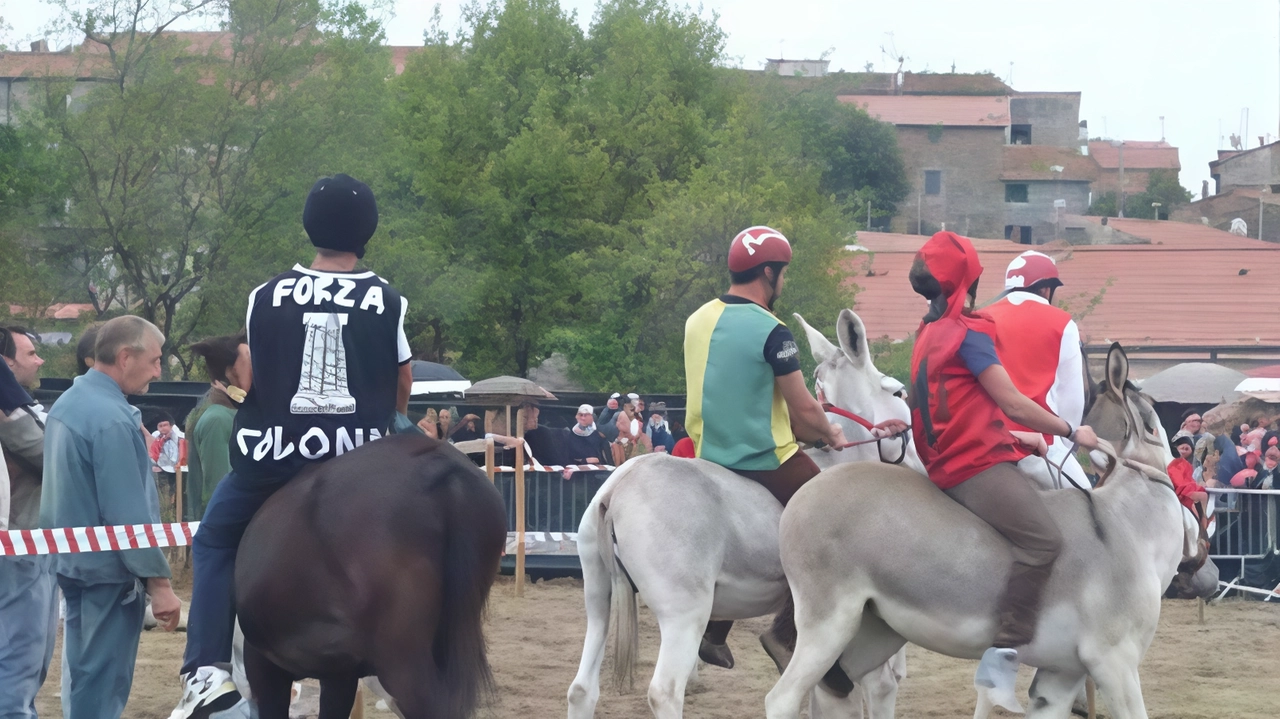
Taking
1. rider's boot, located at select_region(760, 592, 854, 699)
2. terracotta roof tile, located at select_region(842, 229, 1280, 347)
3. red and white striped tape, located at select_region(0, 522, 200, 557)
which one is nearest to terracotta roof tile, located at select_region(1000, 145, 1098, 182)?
terracotta roof tile, located at select_region(842, 229, 1280, 347)

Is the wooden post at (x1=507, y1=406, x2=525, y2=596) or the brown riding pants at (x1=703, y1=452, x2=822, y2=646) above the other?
the brown riding pants at (x1=703, y1=452, x2=822, y2=646)

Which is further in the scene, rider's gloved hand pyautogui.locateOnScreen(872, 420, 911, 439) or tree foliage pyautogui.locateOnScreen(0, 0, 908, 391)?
tree foliage pyautogui.locateOnScreen(0, 0, 908, 391)

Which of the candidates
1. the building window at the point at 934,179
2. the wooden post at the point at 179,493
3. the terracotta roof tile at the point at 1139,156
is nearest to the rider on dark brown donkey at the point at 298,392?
the wooden post at the point at 179,493

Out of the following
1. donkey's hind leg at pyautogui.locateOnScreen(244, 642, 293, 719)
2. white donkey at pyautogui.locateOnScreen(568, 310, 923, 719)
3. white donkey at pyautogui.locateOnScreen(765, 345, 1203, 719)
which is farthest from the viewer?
white donkey at pyautogui.locateOnScreen(568, 310, 923, 719)

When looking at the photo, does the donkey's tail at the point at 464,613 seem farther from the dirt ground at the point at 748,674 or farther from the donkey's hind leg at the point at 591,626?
the dirt ground at the point at 748,674

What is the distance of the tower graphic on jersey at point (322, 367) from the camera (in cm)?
450

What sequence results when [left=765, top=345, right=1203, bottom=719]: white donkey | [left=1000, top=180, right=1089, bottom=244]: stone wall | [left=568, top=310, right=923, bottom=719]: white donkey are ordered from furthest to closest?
[left=1000, top=180, right=1089, bottom=244]: stone wall
[left=568, top=310, right=923, bottom=719]: white donkey
[left=765, top=345, right=1203, bottom=719]: white donkey

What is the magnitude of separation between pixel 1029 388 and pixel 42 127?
3046cm

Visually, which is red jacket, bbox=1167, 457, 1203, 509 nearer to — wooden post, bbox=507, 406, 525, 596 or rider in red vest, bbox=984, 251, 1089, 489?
rider in red vest, bbox=984, 251, 1089, 489

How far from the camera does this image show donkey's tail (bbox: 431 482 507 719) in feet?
13.9

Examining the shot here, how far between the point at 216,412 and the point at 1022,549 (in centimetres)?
482

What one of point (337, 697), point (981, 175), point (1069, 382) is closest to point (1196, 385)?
point (1069, 382)

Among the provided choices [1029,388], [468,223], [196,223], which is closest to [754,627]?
[1029,388]

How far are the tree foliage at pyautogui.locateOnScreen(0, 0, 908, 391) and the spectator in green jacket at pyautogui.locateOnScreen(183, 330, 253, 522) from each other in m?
23.6
